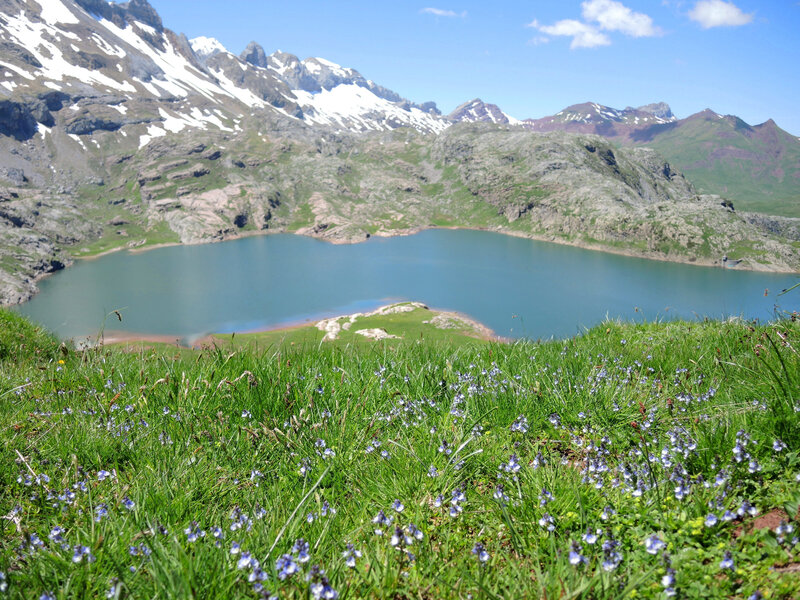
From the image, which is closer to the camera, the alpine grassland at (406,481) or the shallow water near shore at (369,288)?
the alpine grassland at (406,481)

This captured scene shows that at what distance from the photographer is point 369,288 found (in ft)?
439

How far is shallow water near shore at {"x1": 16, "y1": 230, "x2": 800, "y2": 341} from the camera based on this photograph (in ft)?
337

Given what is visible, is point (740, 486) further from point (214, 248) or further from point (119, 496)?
point (214, 248)

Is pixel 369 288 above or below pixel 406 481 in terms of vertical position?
below

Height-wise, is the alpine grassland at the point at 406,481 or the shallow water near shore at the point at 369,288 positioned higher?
the alpine grassland at the point at 406,481

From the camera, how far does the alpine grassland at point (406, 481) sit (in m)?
2.46

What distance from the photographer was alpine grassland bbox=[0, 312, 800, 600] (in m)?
2.46

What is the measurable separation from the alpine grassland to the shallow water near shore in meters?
82.5

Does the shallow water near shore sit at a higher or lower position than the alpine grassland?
lower

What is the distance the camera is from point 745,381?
492cm

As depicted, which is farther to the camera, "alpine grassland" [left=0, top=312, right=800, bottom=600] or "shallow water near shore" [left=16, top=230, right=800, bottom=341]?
"shallow water near shore" [left=16, top=230, right=800, bottom=341]

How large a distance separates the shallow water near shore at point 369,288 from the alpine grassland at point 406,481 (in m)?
82.5

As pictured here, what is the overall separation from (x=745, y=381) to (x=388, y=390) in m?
4.04

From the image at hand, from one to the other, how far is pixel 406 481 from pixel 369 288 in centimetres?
13068
